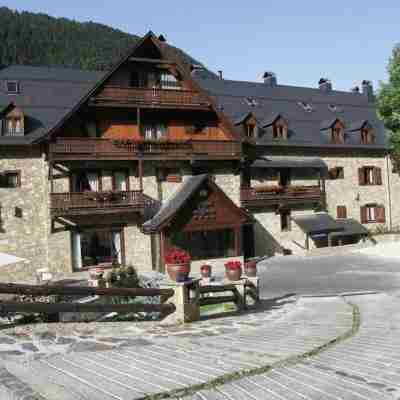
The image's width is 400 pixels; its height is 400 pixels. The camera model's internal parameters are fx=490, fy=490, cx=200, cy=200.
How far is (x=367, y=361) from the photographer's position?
6.40m

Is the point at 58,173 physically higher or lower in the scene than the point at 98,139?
lower

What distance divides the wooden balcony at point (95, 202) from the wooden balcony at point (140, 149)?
70.5 inches

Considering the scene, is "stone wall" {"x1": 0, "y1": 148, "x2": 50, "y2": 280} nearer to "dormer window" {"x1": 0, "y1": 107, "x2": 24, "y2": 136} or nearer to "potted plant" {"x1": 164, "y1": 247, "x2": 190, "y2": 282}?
"dormer window" {"x1": 0, "y1": 107, "x2": 24, "y2": 136}

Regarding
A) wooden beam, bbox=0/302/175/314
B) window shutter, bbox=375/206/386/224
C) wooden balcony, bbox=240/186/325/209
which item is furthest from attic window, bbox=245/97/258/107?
wooden beam, bbox=0/302/175/314

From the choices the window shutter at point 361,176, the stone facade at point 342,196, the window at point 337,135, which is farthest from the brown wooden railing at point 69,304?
the window shutter at point 361,176

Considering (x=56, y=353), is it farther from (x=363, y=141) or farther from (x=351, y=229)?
(x=363, y=141)

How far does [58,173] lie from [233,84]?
17.2m

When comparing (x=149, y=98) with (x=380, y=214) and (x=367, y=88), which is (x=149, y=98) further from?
(x=367, y=88)

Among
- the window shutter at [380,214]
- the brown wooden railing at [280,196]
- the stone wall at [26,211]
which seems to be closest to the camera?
the stone wall at [26,211]

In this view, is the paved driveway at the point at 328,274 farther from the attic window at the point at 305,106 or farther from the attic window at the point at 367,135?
the attic window at the point at 305,106

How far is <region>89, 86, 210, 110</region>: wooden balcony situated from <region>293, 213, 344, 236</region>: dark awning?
943 centimetres

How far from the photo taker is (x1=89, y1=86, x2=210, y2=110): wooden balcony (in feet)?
80.5

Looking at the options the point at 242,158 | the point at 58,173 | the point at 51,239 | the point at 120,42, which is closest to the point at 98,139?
the point at 58,173

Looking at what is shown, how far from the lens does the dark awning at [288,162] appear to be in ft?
97.2
